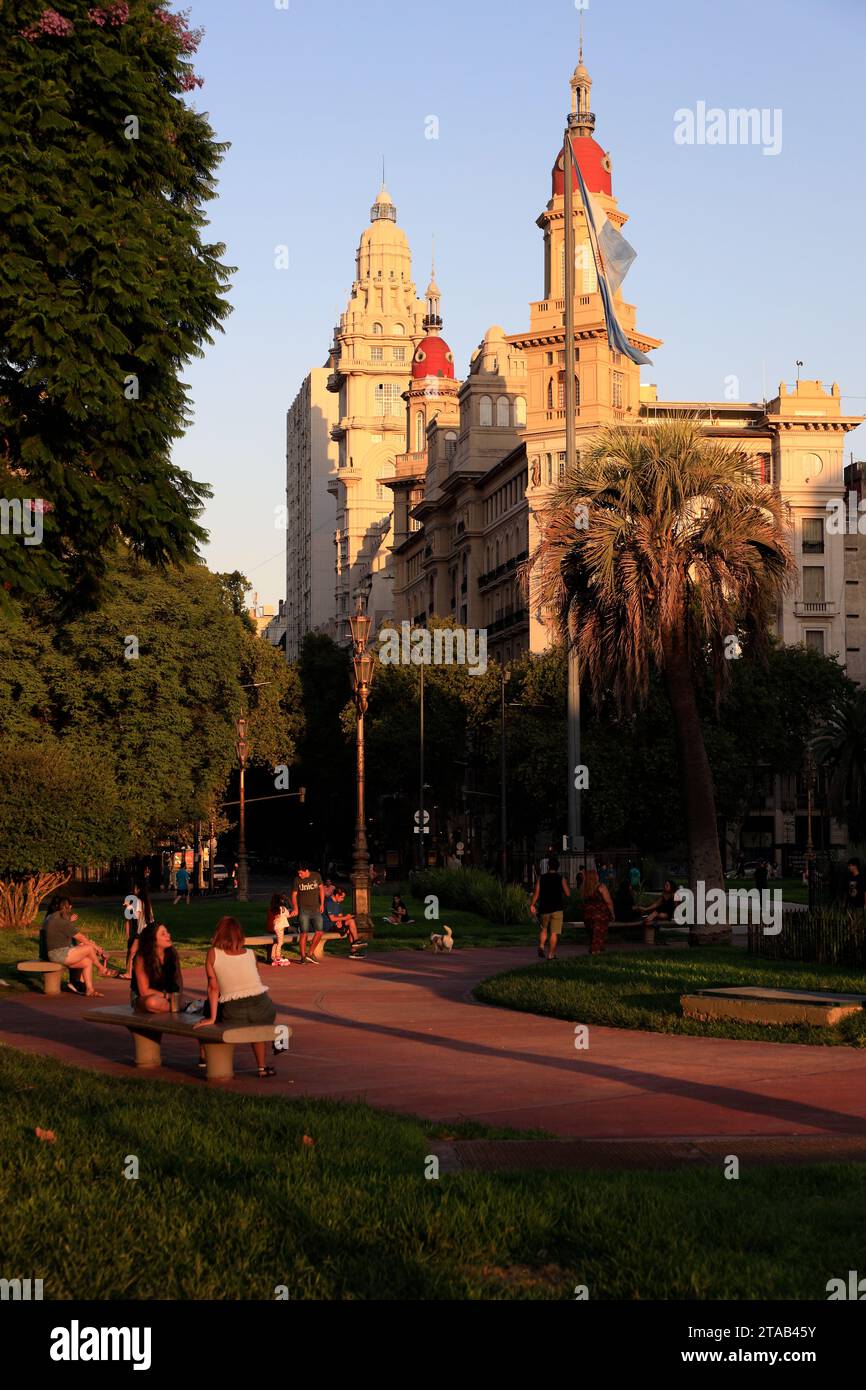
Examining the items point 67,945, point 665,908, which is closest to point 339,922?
point 665,908

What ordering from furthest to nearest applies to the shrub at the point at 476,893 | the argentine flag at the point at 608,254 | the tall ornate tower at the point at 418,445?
the tall ornate tower at the point at 418,445
the shrub at the point at 476,893
the argentine flag at the point at 608,254

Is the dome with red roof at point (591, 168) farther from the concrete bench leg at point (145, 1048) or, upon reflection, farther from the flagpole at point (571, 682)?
the concrete bench leg at point (145, 1048)

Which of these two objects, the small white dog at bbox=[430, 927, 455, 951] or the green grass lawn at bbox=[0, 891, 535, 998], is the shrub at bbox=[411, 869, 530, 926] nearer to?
the green grass lawn at bbox=[0, 891, 535, 998]

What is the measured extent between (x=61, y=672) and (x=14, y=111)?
3393cm

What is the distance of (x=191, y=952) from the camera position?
27.5 meters

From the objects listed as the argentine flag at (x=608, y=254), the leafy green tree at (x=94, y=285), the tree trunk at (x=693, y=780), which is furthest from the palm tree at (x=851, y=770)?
the leafy green tree at (x=94, y=285)

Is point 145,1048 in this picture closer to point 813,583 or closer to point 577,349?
point 577,349

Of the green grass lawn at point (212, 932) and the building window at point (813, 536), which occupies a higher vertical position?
the building window at point (813, 536)

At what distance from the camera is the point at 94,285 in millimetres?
16875

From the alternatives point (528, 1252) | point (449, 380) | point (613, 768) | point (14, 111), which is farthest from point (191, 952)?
point (449, 380)

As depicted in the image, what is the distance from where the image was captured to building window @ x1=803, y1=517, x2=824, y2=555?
9900 cm

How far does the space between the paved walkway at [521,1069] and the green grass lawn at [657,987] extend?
0.34m

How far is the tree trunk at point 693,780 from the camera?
1028 inches

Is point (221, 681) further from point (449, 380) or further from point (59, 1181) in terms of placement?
point (449, 380)
